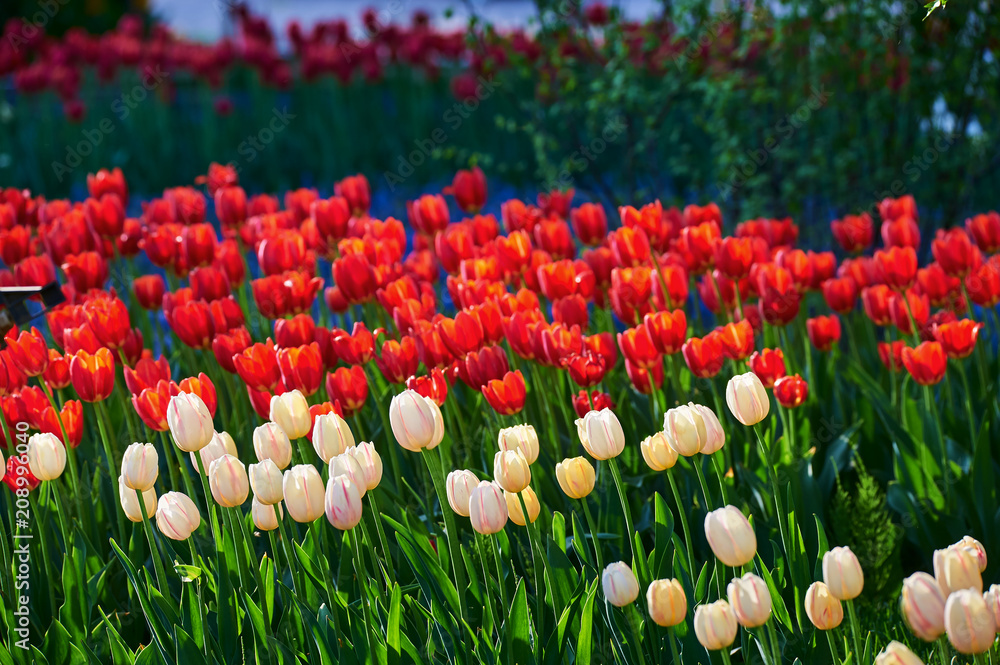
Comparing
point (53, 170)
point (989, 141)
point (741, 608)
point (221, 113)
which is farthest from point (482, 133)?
point (741, 608)

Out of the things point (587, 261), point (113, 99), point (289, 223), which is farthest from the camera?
point (113, 99)

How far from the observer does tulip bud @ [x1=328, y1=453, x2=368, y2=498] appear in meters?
1.49

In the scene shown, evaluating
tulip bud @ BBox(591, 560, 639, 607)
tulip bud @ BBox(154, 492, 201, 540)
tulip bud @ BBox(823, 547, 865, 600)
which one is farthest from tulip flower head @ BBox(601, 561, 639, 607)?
tulip bud @ BBox(154, 492, 201, 540)

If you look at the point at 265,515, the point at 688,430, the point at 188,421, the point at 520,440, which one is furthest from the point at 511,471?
the point at 188,421

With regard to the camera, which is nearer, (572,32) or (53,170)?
(572,32)

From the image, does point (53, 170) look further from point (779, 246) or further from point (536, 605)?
point (536, 605)

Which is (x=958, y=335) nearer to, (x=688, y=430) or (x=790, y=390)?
(x=790, y=390)

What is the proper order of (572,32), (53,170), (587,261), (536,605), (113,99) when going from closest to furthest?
(536,605), (587,261), (572,32), (53,170), (113,99)

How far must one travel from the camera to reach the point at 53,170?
252 inches

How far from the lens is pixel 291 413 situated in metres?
1.71

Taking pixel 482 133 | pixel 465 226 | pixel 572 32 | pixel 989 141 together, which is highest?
pixel 482 133

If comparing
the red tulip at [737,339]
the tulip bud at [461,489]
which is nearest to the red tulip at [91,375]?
the tulip bud at [461,489]

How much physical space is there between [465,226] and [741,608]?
1822 millimetres

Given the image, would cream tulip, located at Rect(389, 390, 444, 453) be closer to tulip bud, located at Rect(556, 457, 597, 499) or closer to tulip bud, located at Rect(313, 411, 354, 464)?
tulip bud, located at Rect(313, 411, 354, 464)
